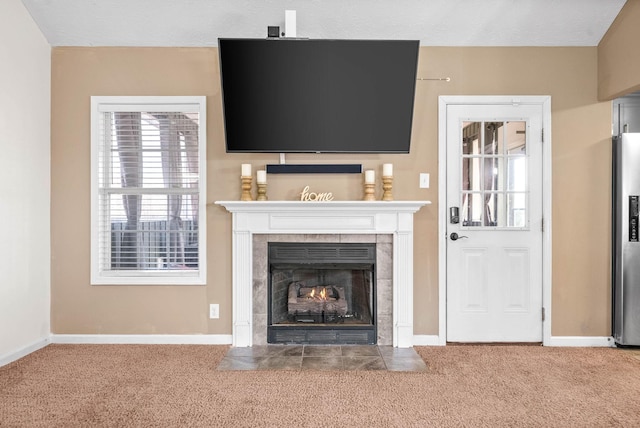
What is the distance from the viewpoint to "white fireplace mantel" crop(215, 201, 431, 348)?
3441 mm

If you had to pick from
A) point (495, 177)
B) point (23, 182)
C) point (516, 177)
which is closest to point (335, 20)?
point (495, 177)

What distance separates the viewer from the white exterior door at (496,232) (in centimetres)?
351

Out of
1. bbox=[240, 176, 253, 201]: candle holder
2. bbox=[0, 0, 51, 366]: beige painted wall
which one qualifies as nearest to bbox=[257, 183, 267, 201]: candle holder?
bbox=[240, 176, 253, 201]: candle holder

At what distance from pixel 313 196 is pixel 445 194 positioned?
A: 40.9 inches

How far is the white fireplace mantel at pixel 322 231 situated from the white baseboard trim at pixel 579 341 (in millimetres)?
1123

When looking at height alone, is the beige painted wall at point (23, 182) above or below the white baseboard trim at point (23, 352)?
above

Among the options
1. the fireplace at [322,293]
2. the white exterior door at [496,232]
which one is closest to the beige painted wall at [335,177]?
the white exterior door at [496,232]

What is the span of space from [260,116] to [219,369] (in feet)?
5.78

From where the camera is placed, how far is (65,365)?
10.0 feet

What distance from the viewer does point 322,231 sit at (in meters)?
3.45

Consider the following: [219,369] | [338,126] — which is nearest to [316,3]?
[338,126]

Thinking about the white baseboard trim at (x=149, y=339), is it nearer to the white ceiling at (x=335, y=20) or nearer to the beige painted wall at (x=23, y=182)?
the beige painted wall at (x=23, y=182)

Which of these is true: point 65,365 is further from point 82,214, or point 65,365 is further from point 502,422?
point 502,422

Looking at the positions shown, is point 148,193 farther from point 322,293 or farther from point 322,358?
point 322,358
